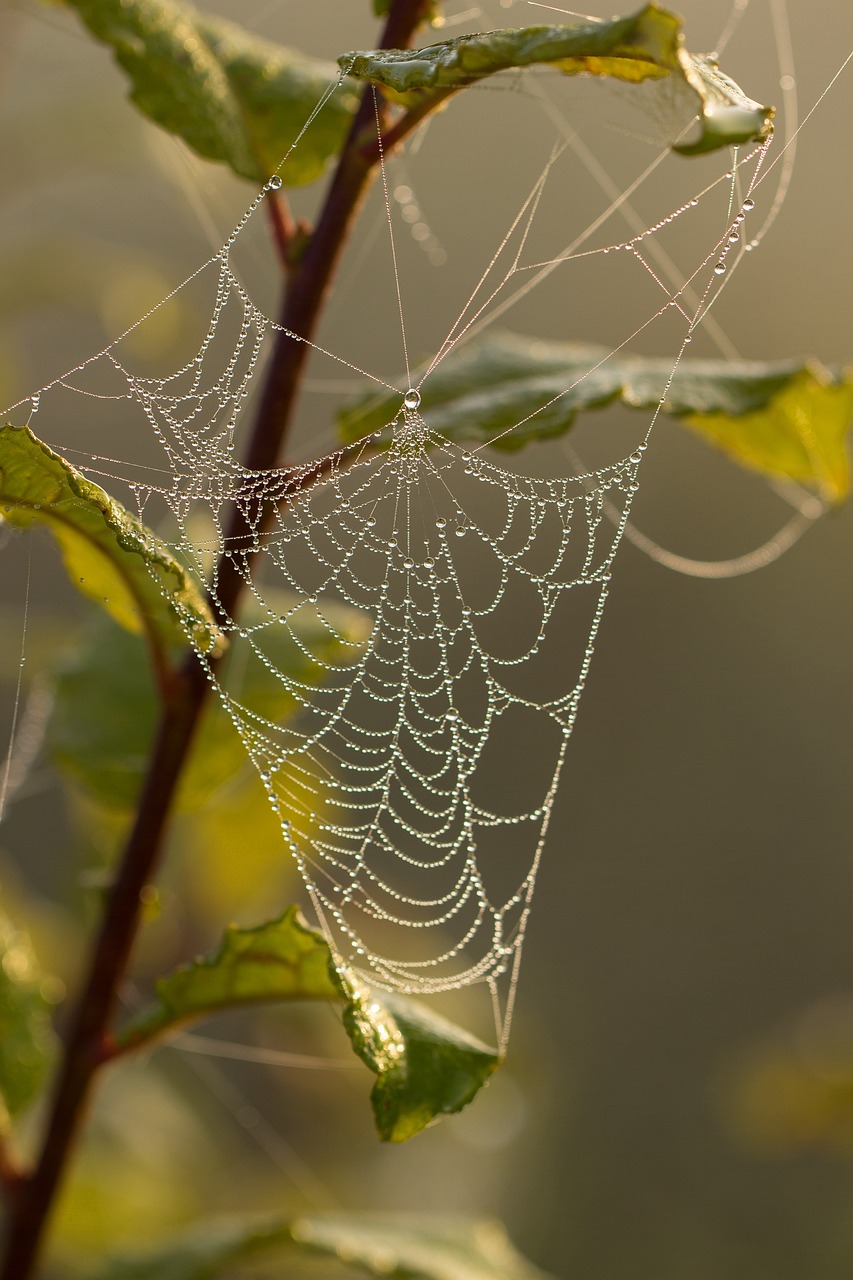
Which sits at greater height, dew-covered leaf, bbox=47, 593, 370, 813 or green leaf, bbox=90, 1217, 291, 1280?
dew-covered leaf, bbox=47, 593, 370, 813

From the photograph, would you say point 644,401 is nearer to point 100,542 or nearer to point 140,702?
point 100,542

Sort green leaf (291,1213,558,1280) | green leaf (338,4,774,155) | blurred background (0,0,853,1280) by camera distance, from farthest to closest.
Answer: blurred background (0,0,853,1280), green leaf (291,1213,558,1280), green leaf (338,4,774,155)

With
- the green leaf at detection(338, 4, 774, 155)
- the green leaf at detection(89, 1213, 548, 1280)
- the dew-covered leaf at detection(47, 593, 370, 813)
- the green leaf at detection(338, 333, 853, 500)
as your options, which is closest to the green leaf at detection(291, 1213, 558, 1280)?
the green leaf at detection(89, 1213, 548, 1280)

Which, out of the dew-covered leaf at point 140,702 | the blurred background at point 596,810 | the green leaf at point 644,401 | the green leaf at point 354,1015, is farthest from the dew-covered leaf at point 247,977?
the blurred background at point 596,810

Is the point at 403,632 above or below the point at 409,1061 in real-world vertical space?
above

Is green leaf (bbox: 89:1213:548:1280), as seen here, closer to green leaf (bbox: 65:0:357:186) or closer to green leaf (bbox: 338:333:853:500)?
green leaf (bbox: 338:333:853:500)

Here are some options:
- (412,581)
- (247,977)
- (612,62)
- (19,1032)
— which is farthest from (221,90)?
(412,581)

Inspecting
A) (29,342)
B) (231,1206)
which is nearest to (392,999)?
(231,1206)

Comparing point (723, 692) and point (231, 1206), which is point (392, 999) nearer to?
point (231, 1206)
